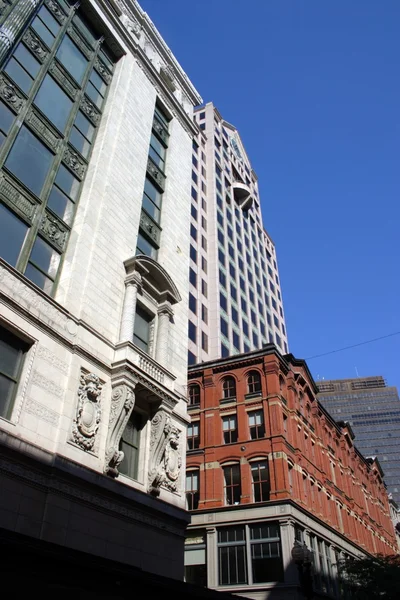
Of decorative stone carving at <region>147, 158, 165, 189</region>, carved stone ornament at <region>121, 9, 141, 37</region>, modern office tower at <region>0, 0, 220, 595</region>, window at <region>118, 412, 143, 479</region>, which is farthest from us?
carved stone ornament at <region>121, 9, 141, 37</region>

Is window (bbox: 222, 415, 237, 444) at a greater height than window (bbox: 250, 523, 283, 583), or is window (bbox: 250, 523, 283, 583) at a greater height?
window (bbox: 222, 415, 237, 444)

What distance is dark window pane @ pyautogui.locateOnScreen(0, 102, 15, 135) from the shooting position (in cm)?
1952

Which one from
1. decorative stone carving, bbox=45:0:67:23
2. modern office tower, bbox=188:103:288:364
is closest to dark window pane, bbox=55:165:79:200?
decorative stone carving, bbox=45:0:67:23

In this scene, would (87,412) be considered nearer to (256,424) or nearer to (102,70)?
(102,70)

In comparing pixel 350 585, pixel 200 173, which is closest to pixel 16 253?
pixel 350 585

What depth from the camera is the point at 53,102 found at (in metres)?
22.9

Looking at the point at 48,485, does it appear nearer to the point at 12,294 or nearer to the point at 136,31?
the point at 12,294

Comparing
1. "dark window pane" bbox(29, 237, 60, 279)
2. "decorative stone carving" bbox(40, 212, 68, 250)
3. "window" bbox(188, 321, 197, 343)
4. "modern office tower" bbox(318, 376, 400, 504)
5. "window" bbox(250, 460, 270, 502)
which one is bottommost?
"window" bbox(250, 460, 270, 502)

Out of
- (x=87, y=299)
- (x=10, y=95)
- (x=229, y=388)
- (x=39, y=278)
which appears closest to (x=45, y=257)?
(x=39, y=278)

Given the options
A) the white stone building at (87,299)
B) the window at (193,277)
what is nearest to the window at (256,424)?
the white stone building at (87,299)

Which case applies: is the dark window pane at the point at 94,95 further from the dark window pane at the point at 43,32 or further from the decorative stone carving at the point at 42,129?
the decorative stone carving at the point at 42,129

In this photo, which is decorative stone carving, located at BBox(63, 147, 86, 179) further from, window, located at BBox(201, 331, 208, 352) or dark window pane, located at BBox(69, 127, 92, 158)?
window, located at BBox(201, 331, 208, 352)

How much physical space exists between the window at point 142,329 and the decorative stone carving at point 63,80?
1103 centimetres

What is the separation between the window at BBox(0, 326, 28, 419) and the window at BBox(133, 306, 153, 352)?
612cm
